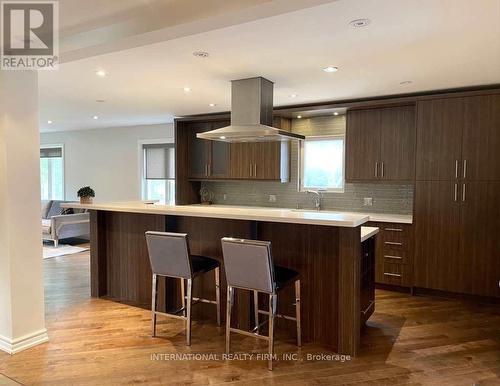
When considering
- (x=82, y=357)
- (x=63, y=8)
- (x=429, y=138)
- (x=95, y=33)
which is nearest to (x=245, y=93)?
(x=95, y=33)

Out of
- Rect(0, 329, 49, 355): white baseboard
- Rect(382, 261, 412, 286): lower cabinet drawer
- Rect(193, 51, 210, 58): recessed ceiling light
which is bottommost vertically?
Rect(0, 329, 49, 355): white baseboard

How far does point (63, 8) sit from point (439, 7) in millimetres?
2297

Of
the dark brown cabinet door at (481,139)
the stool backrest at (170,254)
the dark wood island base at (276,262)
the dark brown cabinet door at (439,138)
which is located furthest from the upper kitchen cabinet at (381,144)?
the stool backrest at (170,254)

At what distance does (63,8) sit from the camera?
Answer: 2.36 meters

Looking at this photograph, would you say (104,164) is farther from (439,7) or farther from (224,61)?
(439,7)

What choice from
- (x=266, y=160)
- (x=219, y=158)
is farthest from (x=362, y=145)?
(x=219, y=158)

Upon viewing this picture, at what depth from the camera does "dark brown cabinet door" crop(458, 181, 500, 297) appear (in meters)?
4.08

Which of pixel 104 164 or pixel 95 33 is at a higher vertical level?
pixel 95 33

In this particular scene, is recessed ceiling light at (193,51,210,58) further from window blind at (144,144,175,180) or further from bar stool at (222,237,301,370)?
window blind at (144,144,175,180)

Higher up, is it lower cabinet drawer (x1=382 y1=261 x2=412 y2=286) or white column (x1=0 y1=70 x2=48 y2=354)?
white column (x1=0 y1=70 x2=48 y2=354)

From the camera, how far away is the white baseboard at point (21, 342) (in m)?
2.94

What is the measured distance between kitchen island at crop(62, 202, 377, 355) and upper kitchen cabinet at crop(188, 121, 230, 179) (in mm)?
2310

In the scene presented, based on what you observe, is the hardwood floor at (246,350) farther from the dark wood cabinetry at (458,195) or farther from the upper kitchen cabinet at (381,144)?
the upper kitchen cabinet at (381,144)

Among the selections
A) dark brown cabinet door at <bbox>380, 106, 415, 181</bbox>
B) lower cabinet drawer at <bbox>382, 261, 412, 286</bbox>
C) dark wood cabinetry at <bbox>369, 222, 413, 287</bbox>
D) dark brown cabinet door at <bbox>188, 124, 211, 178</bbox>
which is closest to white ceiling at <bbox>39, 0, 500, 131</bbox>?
dark brown cabinet door at <bbox>380, 106, 415, 181</bbox>
